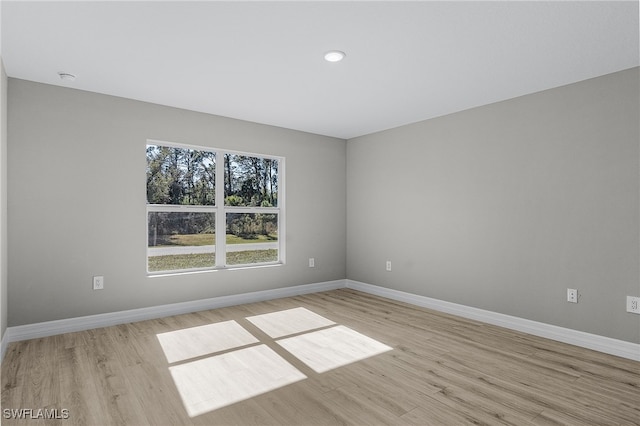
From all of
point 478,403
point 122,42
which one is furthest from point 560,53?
point 122,42

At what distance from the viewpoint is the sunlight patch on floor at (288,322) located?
356 cm

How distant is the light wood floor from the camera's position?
205cm

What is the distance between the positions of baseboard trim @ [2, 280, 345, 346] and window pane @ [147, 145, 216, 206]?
1210 millimetres

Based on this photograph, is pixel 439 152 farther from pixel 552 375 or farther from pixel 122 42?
pixel 122 42

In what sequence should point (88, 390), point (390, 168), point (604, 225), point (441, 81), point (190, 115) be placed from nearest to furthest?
point (88, 390) → point (604, 225) → point (441, 81) → point (190, 115) → point (390, 168)

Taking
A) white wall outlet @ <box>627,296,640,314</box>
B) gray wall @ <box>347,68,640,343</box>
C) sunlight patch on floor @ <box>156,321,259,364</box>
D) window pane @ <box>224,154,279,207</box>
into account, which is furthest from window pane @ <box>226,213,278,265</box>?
white wall outlet @ <box>627,296,640,314</box>

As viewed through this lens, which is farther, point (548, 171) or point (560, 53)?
point (548, 171)

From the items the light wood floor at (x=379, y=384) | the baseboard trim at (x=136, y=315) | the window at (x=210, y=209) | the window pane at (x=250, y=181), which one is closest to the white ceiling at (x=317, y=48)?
the window at (x=210, y=209)

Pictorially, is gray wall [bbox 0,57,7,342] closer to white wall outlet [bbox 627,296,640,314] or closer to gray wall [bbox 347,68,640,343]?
gray wall [bbox 347,68,640,343]

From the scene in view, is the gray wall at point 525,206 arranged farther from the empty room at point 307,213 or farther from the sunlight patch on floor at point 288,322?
the sunlight patch on floor at point 288,322

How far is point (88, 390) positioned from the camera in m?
2.34

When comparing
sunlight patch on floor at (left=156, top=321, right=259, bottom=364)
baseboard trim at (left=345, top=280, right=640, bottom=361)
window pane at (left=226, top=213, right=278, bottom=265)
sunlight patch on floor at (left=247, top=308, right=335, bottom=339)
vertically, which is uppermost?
window pane at (left=226, top=213, right=278, bottom=265)

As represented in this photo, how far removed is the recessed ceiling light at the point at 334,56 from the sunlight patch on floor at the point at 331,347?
7.84 ft

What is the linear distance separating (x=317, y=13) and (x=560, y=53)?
6.28 ft
